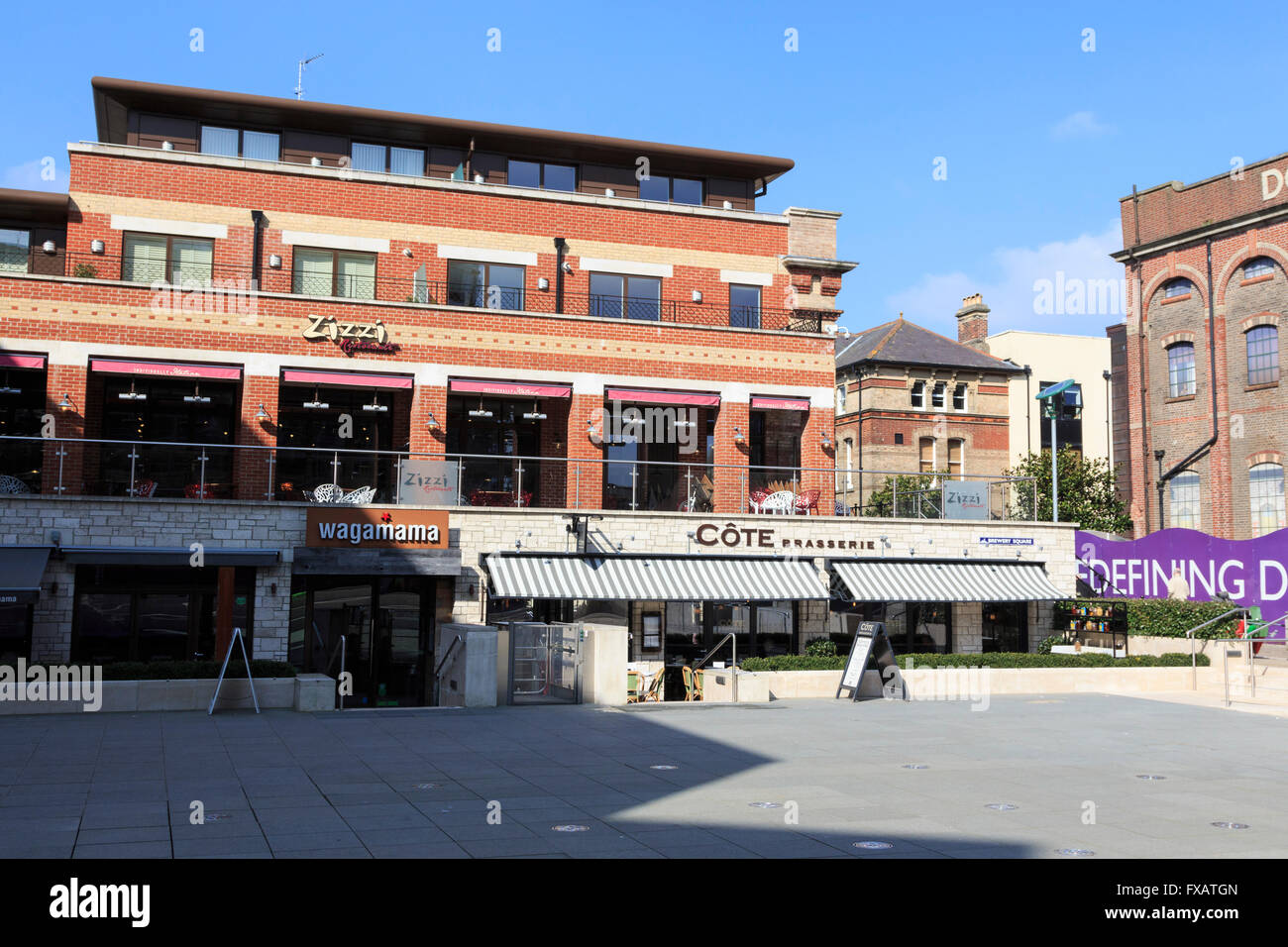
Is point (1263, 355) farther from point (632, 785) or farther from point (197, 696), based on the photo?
point (197, 696)

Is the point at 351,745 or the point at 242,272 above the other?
the point at 242,272

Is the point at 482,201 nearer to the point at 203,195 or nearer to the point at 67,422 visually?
the point at 203,195

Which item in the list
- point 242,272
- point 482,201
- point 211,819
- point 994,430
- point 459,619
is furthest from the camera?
point 994,430

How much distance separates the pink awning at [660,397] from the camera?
2752 centimetres

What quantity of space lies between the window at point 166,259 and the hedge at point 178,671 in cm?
1010

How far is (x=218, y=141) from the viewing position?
27.9m

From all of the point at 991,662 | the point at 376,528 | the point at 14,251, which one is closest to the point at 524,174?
the point at 376,528

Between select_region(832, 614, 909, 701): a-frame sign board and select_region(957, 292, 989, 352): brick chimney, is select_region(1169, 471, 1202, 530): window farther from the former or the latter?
select_region(832, 614, 909, 701): a-frame sign board

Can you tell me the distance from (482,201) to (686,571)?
10889 millimetres

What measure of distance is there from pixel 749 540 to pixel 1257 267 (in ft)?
84.6

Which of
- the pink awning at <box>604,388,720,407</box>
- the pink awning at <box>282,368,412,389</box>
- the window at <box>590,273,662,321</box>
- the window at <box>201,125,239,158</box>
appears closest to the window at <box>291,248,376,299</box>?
the pink awning at <box>282,368,412,389</box>

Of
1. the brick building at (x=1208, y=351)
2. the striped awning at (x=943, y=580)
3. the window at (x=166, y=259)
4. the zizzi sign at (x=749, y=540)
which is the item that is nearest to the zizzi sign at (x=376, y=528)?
the zizzi sign at (x=749, y=540)
